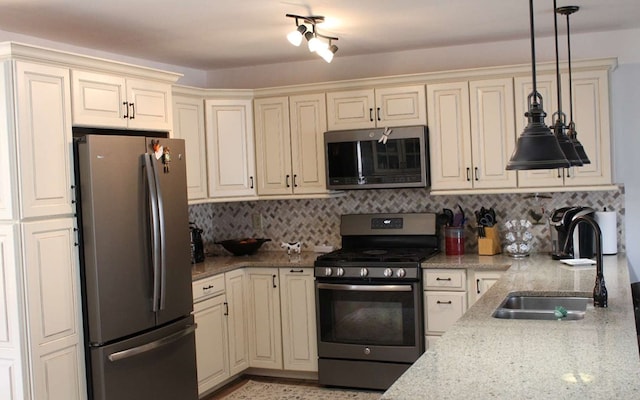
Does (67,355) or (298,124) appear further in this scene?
(298,124)

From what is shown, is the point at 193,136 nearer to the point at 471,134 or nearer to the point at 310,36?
the point at 310,36

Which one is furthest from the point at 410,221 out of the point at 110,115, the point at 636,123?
the point at 110,115

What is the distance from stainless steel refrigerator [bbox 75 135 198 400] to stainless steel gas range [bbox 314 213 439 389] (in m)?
1.12

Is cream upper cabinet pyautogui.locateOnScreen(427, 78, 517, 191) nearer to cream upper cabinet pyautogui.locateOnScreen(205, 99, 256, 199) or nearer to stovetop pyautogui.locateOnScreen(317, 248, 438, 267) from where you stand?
stovetop pyautogui.locateOnScreen(317, 248, 438, 267)

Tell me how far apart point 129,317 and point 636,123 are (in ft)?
11.7

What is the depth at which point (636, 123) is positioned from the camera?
15.6ft

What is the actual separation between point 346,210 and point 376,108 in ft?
2.99

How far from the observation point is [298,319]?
5023 mm

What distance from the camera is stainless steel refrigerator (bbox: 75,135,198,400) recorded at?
354 cm

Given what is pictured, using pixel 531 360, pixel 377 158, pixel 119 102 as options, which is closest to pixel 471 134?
pixel 377 158

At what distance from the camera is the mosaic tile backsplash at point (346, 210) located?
16.1 ft

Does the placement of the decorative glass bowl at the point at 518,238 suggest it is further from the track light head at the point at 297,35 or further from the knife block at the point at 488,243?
the track light head at the point at 297,35

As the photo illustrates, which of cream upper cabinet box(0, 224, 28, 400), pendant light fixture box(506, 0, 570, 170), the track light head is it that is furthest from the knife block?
cream upper cabinet box(0, 224, 28, 400)

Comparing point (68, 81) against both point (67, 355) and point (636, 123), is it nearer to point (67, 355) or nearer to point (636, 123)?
point (67, 355)
